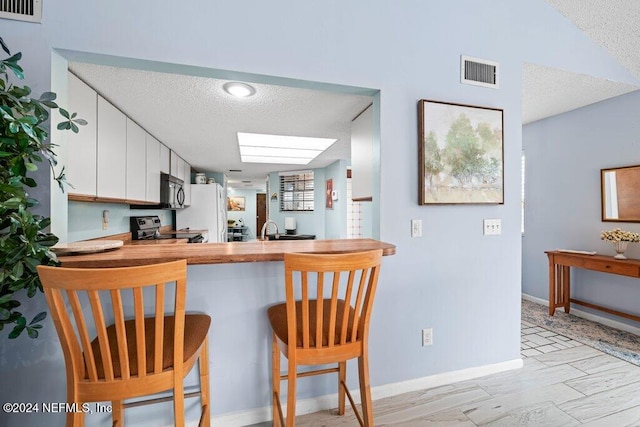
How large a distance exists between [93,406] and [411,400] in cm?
187

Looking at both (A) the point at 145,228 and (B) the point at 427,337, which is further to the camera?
(A) the point at 145,228

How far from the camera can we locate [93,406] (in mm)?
1505

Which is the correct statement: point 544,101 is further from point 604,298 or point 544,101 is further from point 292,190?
point 292,190

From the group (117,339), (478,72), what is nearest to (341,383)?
(117,339)

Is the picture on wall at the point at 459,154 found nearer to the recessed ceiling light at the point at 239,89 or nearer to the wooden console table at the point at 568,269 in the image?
the recessed ceiling light at the point at 239,89

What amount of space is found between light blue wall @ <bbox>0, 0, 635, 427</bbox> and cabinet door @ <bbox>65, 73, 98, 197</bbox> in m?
0.42

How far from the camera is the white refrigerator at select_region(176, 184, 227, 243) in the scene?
5.18m

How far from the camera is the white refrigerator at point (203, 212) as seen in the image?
518 centimetres

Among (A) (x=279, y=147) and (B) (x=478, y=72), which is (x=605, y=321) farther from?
(A) (x=279, y=147)

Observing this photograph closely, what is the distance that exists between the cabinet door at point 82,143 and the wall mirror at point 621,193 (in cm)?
475

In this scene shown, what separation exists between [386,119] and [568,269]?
3242 mm

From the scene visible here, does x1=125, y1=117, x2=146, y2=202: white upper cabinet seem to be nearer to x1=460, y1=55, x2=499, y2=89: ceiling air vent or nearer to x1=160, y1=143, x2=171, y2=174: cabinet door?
x1=160, y1=143, x2=171, y2=174: cabinet door

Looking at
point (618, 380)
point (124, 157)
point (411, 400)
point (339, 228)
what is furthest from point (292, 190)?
point (618, 380)

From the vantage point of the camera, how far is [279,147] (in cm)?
404
